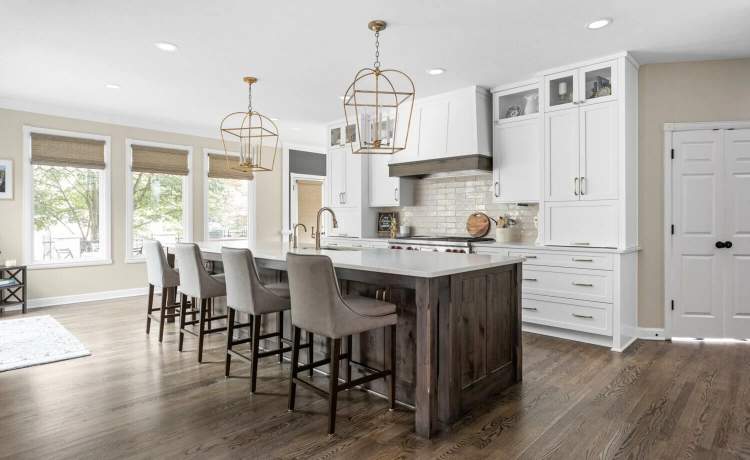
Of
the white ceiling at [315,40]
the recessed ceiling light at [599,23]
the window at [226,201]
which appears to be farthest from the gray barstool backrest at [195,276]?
the window at [226,201]

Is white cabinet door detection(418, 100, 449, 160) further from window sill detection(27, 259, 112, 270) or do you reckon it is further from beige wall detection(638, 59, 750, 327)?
window sill detection(27, 259, 112, 270)

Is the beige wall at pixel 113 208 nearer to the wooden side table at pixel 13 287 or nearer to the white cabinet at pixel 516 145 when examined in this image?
the wooden side table at pixel 13 287

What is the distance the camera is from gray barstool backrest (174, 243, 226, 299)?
3.55 metres

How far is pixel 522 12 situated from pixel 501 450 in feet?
9.41

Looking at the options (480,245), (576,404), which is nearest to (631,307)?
(480,245)

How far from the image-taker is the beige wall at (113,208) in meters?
5.51

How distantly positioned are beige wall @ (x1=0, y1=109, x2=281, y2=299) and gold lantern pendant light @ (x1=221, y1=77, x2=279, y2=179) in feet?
1.15

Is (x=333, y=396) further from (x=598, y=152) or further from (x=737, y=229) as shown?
(x=737, y=229)

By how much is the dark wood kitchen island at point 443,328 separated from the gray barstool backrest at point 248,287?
0.89 ft

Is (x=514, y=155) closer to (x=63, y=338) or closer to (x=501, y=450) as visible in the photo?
(x=501, y=450)

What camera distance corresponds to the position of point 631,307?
4168mm

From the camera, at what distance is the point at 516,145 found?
4.88 m

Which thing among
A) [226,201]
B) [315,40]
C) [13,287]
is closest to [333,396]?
[315,40]

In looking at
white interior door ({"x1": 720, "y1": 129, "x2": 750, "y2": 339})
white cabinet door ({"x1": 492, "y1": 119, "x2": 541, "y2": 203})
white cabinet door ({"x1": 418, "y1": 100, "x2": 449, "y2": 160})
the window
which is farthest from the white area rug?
white interior door ({"x1": 720, "y1": 129, "x2": 750, "y2": 339})
